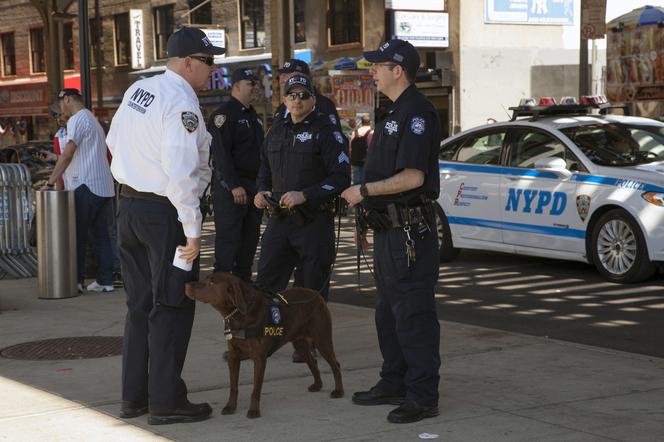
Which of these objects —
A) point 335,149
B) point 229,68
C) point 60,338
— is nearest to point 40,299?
point 60,338

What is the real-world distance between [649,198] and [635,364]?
4.09m

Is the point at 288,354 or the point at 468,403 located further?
the point at 288,354

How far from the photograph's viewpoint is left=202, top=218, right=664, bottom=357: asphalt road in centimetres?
864

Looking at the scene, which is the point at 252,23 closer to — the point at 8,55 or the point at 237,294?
the point at 8,55

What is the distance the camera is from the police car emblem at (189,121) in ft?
18.1

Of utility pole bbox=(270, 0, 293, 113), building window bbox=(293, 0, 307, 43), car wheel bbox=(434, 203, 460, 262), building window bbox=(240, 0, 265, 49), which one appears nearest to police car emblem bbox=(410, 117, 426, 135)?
car wheel bbox=(434, 203, 460, 262)

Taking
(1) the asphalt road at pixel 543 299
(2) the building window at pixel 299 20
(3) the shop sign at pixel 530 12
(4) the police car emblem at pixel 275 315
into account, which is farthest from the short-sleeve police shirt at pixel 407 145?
(2) the building window at pixel 299 20

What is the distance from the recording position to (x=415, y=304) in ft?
18.7

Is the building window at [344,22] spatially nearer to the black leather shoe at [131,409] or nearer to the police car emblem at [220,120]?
the police car emblem at [220,120]

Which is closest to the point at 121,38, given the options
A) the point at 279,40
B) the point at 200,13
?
the point at 200,13

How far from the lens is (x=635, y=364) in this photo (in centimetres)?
701

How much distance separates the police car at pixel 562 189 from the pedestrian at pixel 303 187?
4.71 m

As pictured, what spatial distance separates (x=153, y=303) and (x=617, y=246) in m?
6.50

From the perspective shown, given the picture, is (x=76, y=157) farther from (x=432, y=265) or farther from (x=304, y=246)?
(x=432, y=265)
